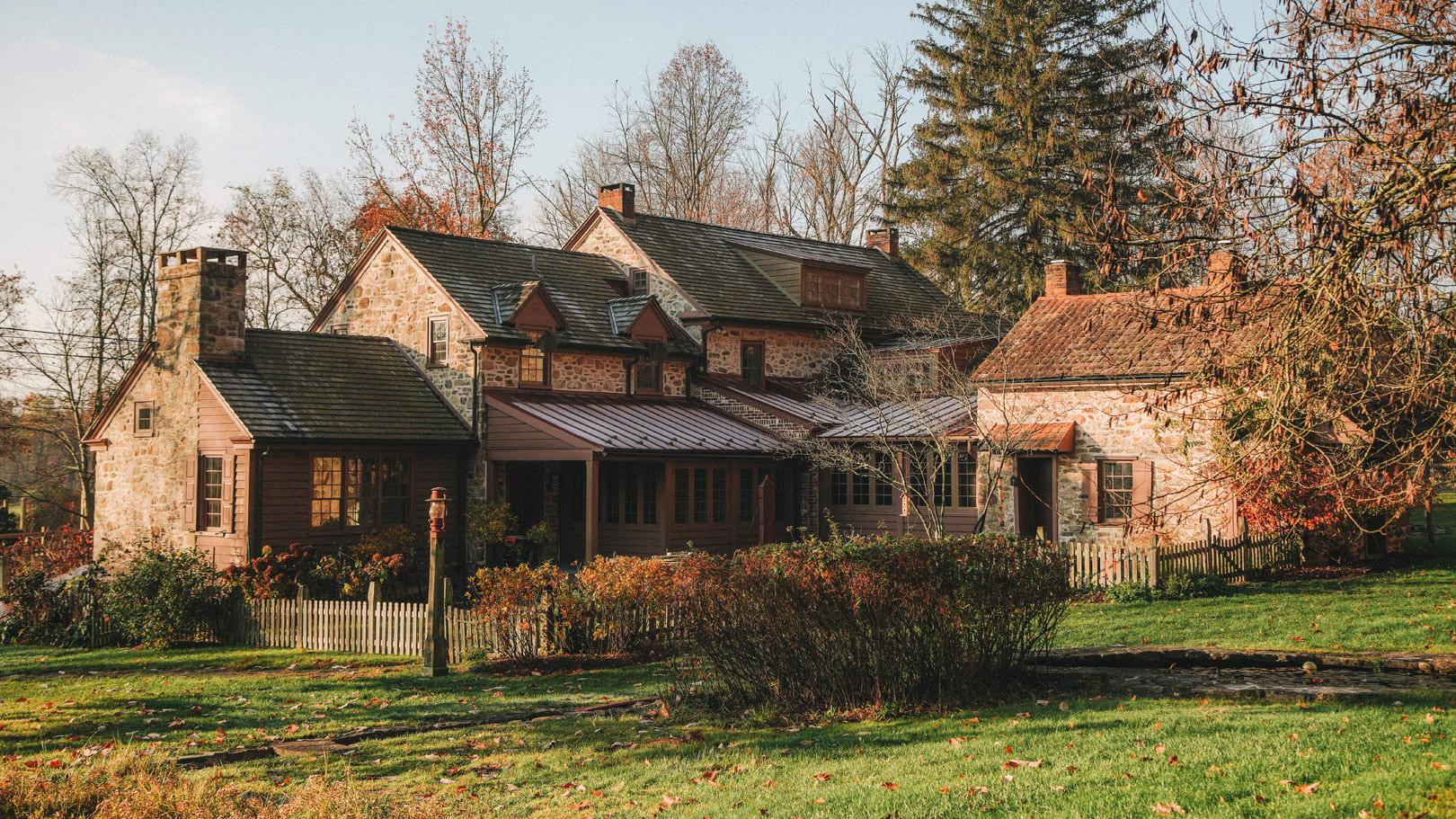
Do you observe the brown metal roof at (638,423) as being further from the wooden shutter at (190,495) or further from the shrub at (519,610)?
the shrub at (519,610)

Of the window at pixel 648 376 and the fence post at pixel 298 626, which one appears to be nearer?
the fence post at pixel 298 626

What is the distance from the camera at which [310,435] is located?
2161cm

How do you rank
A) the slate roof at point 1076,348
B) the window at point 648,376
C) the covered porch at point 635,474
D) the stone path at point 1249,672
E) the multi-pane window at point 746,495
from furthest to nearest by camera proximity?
the window at point 648,376
the multi-pane window at point 746,495
the covered porch at point 635,474
the slate roof at point 1076,348
the stone path at point 1249,672

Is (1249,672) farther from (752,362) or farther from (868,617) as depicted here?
(752,362)

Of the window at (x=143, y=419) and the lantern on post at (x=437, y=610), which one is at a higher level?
→ the window at (x=143, y=419)

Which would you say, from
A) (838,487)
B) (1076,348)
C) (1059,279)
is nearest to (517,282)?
(838,487)

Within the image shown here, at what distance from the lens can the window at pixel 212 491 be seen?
862 inches

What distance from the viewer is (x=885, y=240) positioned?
38.9 meters

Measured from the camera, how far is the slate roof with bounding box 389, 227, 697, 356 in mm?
25797

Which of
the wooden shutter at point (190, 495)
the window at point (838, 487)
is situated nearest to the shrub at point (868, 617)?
the wooden shutter at point (190, 495)

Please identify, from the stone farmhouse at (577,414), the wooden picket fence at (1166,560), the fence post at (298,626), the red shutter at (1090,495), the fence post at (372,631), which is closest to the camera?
the fence post at (372,631)

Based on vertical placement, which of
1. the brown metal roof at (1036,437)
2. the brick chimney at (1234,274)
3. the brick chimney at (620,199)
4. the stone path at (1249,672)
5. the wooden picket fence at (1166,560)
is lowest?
the stone path at (1249,672)

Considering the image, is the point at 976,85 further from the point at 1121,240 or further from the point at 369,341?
the point at 1121,240

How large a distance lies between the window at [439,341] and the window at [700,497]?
20.2 feet
